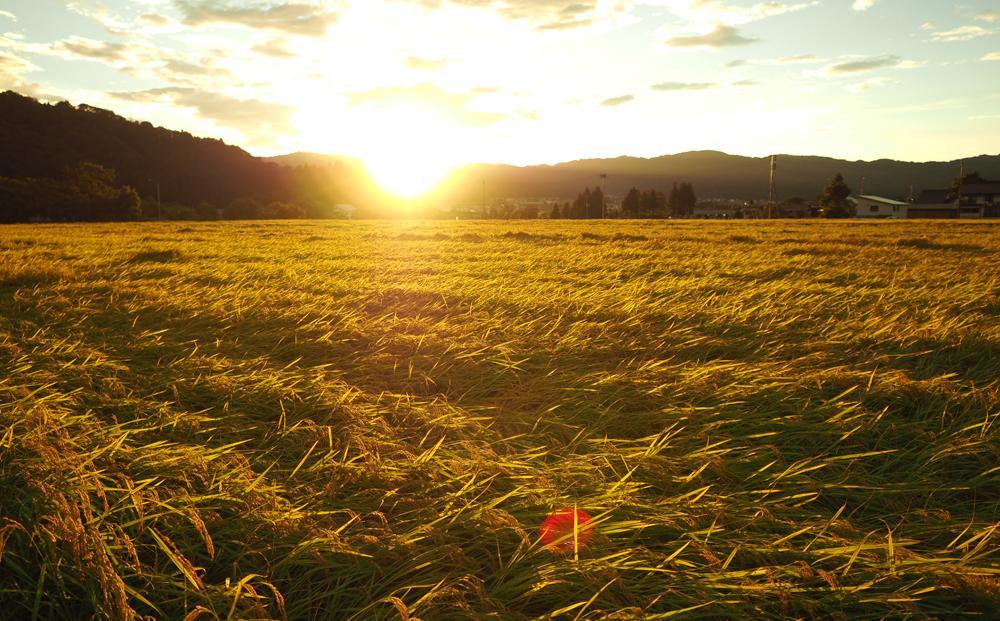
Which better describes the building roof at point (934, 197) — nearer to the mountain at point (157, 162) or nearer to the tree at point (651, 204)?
the tree at point (651, 204)

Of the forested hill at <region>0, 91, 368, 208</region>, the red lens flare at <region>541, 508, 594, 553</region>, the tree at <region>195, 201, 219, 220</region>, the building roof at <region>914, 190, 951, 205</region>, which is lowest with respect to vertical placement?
the red lens flare at <region>541, 508, 594, 553</region>

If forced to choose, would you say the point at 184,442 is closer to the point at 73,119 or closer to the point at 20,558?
the point at 20,558

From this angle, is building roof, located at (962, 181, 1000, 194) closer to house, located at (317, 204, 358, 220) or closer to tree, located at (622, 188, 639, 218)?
tree, located at (622, 188, 639, 218)

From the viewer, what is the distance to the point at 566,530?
1.50 m

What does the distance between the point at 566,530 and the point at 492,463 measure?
0.44 m

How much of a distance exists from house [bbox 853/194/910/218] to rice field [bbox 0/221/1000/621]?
101501 millimetres

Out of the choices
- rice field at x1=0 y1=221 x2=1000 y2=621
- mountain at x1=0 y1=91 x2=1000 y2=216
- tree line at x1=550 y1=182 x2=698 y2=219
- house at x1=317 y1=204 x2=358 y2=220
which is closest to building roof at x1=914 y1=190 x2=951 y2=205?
tree line at x1=550 y1=182 x2=698 y2=219

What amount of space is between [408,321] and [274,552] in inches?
117

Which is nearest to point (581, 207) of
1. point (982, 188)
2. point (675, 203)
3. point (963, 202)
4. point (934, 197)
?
point (675, 203)

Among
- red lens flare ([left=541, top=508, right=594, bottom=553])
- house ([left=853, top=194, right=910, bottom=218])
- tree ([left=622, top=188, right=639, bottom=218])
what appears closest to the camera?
red lens flare ([left=541, top=508, right=594, bottom=553])

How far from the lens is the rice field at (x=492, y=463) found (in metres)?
1.26

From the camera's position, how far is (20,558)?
123 cm

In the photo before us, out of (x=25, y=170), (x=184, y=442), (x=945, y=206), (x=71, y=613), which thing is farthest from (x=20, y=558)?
(x=945, y=206)

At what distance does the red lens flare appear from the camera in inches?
55.7
